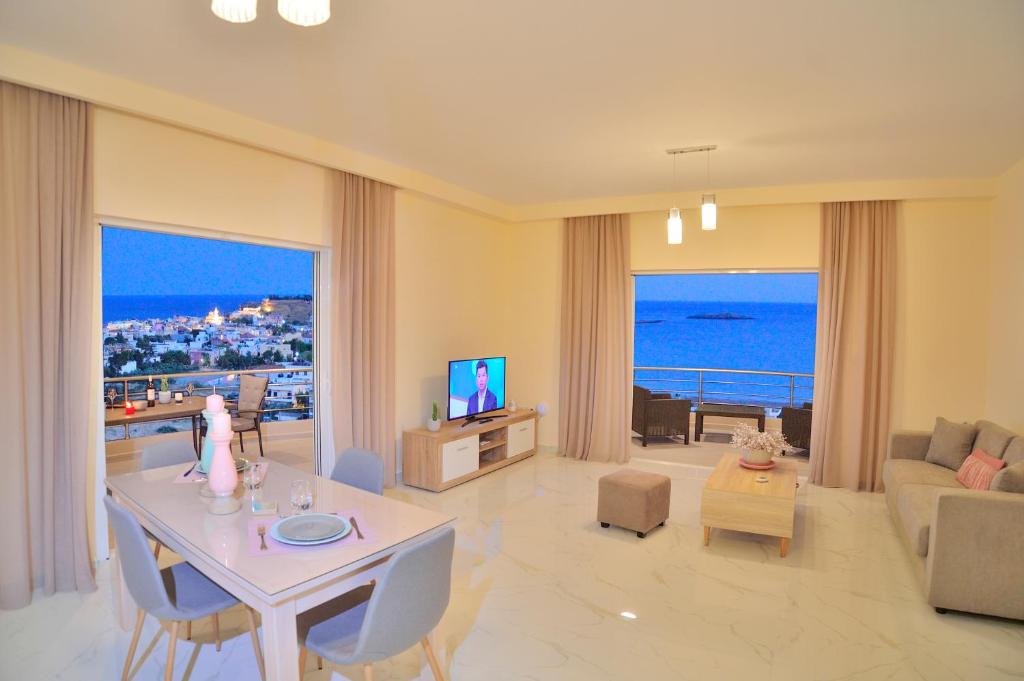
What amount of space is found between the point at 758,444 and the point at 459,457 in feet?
8.36

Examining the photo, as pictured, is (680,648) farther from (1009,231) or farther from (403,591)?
(1009,231)

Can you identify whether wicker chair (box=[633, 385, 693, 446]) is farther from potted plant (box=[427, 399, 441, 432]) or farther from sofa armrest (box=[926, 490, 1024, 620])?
sofa armrest (box=[926, 490, 1024, 620])

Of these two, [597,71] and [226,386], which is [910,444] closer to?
[597,71]

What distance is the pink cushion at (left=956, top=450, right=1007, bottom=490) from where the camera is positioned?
3.76 metres

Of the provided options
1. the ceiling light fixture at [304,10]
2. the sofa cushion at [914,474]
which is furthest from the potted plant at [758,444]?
the ceiling light fixture at [304,10]

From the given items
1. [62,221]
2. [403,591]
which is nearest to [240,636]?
[403,591]

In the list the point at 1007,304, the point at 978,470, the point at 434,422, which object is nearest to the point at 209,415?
the point at 434,422

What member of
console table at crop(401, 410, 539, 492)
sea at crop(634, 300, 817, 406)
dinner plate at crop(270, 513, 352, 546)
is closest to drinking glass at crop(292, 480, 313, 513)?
dinner plate at crop(270, 513, 352, 546)

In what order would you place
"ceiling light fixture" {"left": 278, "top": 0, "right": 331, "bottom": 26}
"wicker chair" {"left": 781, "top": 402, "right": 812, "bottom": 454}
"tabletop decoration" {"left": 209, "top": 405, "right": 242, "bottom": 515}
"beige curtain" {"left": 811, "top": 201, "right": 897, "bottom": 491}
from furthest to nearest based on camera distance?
"wicker chair" {"left": 781, "top": 402, "right": 812, "bottom": 454}, "beige curtain" {"left": 811, "top": 201, "right": 897, "bottom": 491}, "tabletop decoration" {"left": 209, "top": 405, "right": 242, "bottom": 515}, "ceiling light fixture" {"left": 278, "top": 0, "right": 331, "bottom": 26}

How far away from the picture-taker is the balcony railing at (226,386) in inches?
214

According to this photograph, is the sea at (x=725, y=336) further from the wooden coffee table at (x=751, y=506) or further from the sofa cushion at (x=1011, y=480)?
the sofa cushion at (x=1011, y=480)

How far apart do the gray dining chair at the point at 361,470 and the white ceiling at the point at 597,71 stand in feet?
6.60

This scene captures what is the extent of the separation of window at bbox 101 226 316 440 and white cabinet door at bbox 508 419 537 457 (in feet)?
6.77

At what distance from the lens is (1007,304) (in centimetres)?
485
